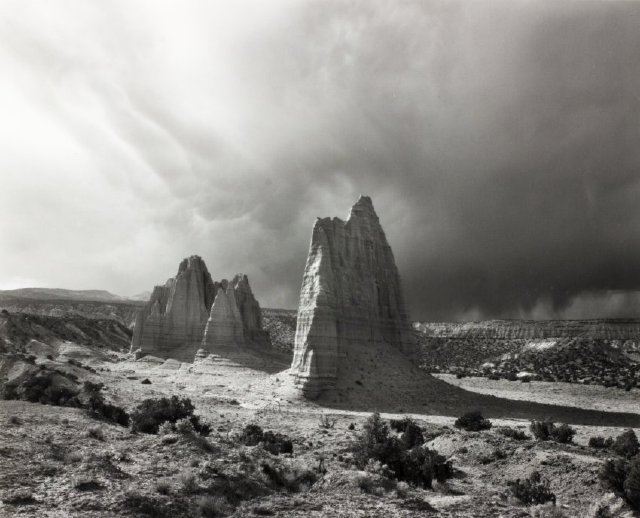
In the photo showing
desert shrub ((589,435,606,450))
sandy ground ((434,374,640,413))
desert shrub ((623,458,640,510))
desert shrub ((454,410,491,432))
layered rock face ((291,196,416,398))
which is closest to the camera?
desert shrub ((623,458,640,510))

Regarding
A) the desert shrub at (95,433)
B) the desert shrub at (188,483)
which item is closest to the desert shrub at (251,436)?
the desert shrub at (95,433)

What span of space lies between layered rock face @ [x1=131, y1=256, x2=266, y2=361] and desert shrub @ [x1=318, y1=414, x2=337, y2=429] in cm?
4060

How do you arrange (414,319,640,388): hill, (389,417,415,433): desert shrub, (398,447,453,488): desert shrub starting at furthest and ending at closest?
(414,319,640,388): hill, (389,417,415,433): desert shrub, (398,447,453,488): desert shrub

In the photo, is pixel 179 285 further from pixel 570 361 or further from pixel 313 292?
pixel 570 361

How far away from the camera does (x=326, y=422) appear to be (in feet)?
100

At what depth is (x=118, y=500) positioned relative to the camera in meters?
12.2

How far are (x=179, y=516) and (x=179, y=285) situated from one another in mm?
74745

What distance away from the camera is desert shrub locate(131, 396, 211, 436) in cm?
2342

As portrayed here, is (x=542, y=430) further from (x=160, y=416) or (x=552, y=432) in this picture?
(x=160, y=416)

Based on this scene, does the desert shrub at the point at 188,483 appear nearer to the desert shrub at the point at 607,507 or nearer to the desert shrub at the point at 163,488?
the desert shrub at the point at 163,488

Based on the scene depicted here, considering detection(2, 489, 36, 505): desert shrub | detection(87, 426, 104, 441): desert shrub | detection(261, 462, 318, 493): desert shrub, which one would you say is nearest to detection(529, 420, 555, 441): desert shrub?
detection(261, 462, 318, 493): desert shrub

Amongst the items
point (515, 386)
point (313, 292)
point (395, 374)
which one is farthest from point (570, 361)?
point (313, 292)

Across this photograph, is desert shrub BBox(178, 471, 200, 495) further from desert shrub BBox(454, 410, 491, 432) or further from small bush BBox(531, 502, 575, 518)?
desert shrub BBox(454, 410, 491, 432)

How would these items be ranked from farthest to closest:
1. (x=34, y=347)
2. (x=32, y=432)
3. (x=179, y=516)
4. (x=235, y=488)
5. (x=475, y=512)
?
(x=34, y=347) → (x=32, y=432) → (x=235, y=488) → (x=475, y=512) → (x=179, y=516)
